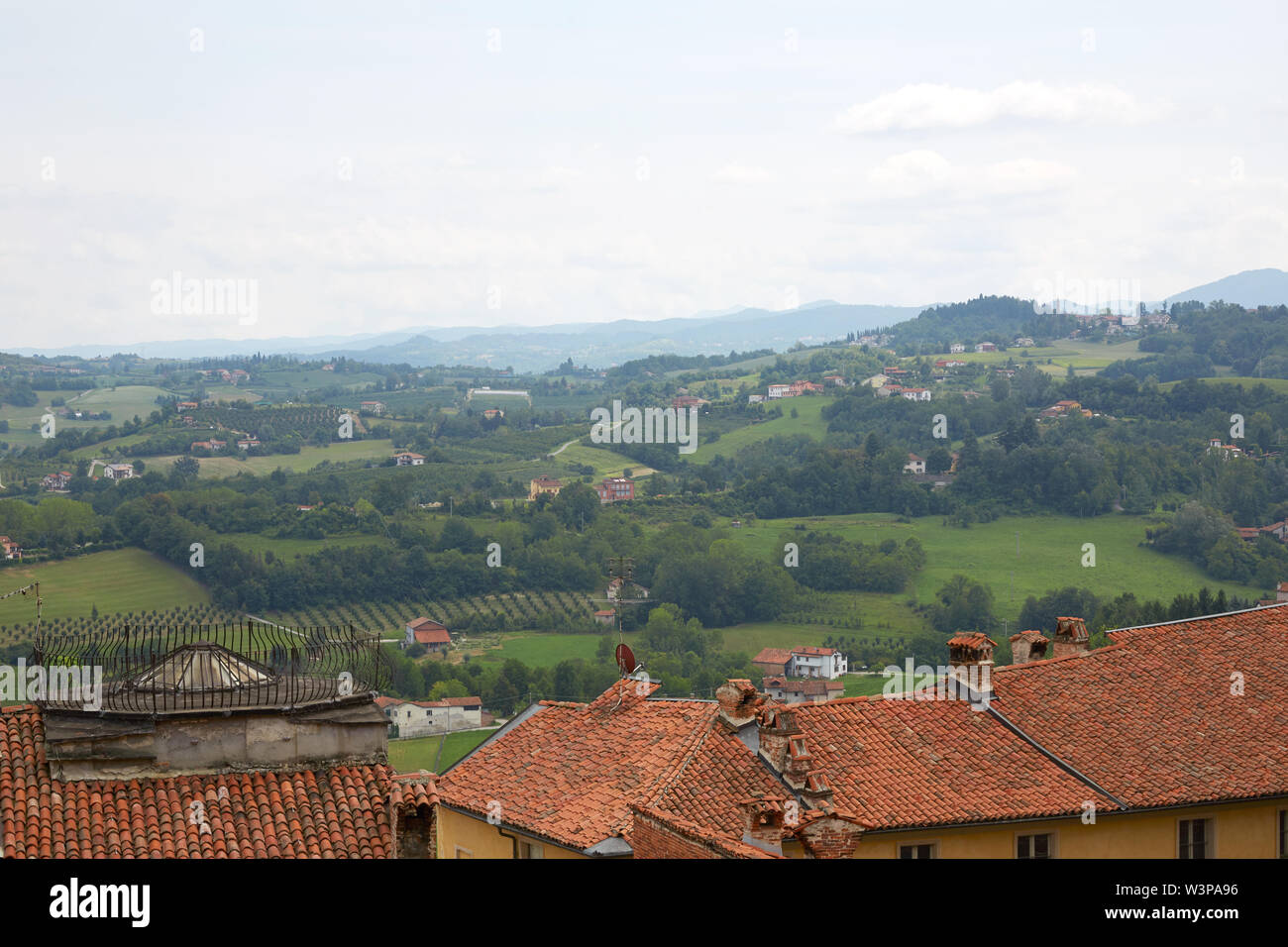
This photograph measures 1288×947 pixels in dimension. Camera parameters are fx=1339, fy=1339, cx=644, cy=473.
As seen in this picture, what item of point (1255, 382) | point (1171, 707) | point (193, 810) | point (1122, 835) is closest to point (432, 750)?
point (1171, 707)

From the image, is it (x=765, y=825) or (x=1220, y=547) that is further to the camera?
(x=1220, y=547)

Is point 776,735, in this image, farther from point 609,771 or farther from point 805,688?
point 805,688

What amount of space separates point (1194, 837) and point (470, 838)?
9.56m

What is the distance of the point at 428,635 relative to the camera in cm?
10469

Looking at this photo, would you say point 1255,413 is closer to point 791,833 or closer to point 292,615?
point 292,615

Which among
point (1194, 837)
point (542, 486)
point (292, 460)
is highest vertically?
point (1194, 837)

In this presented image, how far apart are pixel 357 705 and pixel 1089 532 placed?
381 ft

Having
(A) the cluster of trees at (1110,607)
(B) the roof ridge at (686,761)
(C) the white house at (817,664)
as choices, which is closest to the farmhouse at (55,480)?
(C) the white house at (817,664)

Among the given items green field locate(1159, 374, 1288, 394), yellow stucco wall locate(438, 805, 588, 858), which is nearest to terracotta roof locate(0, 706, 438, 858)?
yellow stucco wall locate(438, 805, 588, 858)

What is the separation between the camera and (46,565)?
350ft

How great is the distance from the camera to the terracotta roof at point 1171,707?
Answer: 17.7 m
